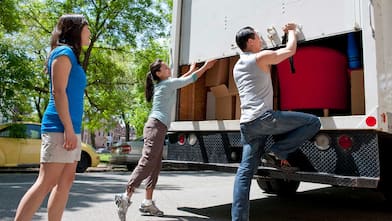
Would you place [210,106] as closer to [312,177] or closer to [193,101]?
[193,101]

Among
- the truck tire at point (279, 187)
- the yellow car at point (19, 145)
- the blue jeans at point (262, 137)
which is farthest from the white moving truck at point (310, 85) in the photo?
the yellow car at point (19, 145)

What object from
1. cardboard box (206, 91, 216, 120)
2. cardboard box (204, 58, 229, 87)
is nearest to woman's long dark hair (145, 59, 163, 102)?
cardboard box (204, 58, 229, 87)

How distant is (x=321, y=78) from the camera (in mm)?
3977

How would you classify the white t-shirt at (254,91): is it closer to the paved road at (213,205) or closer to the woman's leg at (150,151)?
the woman's leg at (150,151)

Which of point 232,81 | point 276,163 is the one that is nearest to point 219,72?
point 232,81

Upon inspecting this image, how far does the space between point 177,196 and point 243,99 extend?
3.20m

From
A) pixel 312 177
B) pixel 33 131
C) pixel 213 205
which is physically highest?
pixel 33 131

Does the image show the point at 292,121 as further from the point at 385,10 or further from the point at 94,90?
the point at 94,90

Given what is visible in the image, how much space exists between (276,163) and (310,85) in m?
0.89

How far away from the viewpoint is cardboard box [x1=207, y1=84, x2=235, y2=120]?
4.82m

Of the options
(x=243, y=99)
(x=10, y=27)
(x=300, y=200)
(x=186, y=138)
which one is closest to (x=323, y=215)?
(x=300, y=200)

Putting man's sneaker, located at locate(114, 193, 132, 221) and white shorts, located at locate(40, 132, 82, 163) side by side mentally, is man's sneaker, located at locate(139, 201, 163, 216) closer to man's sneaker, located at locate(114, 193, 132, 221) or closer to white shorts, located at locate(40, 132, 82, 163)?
man's sneaker, located at locate(114, 193, 132, 221)

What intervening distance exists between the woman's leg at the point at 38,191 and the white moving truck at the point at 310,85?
6.34 feet

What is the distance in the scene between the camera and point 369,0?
3.38 meters
